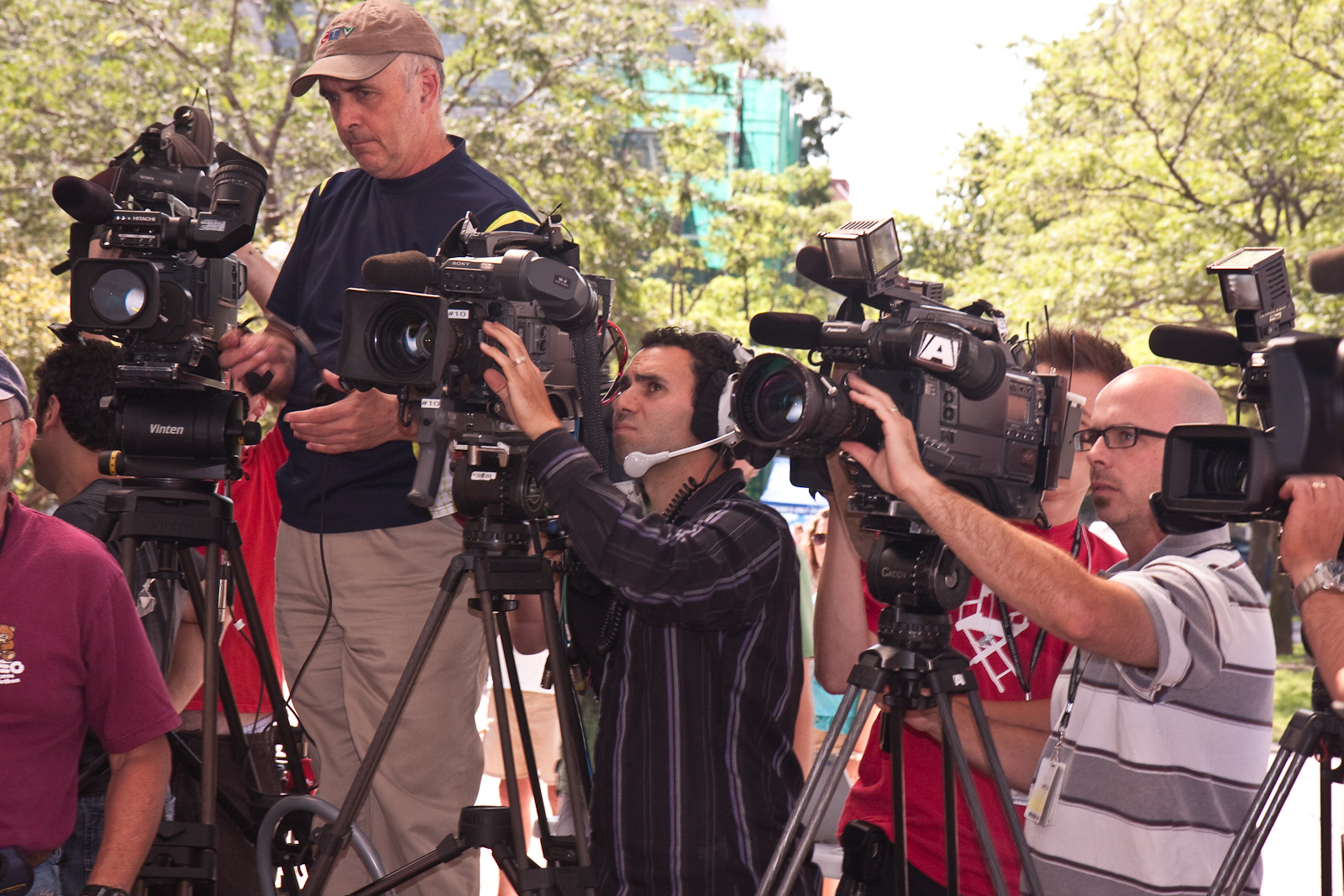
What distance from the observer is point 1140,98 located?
42.2ft

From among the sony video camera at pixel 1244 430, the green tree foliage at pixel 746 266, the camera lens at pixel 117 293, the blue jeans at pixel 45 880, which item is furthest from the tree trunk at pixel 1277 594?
the blue jeans at pixel 45 880

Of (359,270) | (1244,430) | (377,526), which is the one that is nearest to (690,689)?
(377,526)

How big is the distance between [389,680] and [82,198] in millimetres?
1416

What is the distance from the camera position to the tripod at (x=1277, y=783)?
2324 mm

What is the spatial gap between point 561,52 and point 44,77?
188 inches

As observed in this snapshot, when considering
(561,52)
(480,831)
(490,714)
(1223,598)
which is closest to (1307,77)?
(561,52)

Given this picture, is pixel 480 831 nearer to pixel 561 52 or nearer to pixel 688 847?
pixel 688 847

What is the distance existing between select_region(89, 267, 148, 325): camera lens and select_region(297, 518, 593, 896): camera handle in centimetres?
97

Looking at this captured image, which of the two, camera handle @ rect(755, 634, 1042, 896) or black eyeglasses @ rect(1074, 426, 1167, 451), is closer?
camera handle @ rect(755, 634, 1042, 896)

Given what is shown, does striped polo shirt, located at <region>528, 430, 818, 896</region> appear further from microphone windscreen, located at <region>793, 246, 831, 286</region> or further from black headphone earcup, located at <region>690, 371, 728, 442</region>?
microphone windscreen, located at <region>793, 246, 831, 286</region>


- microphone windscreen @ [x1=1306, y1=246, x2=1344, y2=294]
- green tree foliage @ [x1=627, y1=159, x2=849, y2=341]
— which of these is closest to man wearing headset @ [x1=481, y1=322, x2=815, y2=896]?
microphone windscreen @ [x1=1306, y1=246, x2=1344, y2=294]

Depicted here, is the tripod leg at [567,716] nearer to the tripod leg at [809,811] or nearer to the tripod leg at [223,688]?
the tripod leg at [809,811]

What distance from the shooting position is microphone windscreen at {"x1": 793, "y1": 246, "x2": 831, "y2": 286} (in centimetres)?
275

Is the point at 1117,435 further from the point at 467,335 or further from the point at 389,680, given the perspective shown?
the point at 389,680
